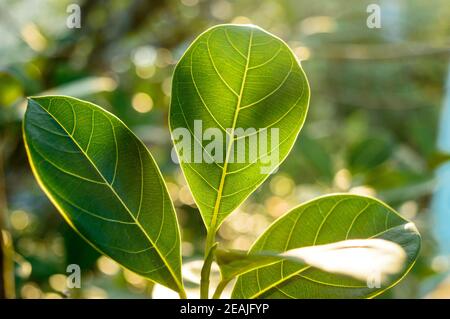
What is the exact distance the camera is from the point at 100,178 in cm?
50

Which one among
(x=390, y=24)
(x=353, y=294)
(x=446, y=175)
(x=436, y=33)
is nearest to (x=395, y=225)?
(x=353, y=294)

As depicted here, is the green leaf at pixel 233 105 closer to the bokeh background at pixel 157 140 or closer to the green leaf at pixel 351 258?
the green leaf at pixel 351 258

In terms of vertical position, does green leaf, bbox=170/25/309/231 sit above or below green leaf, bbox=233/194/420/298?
above

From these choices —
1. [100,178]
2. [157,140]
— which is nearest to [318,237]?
[100,178]

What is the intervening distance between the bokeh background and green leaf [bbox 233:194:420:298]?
32 cm

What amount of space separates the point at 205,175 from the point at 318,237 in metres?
0.12

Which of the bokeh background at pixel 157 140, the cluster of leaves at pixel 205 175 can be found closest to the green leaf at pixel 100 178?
the cluster of leaves at pixel 205 175

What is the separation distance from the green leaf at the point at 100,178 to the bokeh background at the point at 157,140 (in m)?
0.23

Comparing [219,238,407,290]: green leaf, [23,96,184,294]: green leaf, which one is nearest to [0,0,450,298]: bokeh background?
[23,96,184,294]: green leaf

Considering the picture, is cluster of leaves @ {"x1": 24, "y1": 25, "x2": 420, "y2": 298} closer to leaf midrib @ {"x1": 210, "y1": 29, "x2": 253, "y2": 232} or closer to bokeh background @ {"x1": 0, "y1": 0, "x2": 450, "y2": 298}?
leaf midrib @ {"x1": 210, "y1": 29, "x2": 253, "y2": 232}

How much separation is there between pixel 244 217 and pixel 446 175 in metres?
1.33

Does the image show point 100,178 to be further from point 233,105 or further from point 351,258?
point 351,258

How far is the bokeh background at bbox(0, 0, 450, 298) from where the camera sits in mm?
1259

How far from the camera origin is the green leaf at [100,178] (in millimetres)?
493
